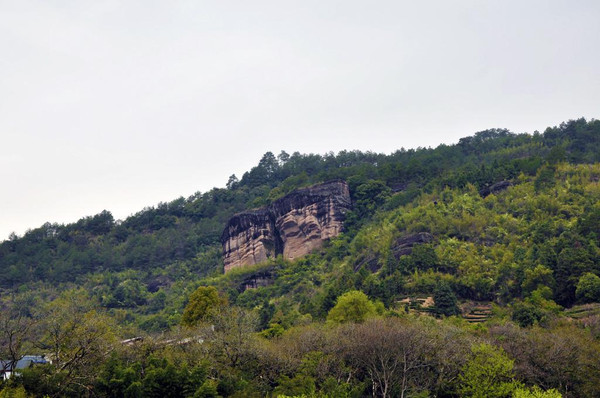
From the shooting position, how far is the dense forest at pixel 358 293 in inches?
1426

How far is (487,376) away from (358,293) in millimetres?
17970

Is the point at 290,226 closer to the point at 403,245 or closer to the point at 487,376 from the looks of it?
the point at 403,245

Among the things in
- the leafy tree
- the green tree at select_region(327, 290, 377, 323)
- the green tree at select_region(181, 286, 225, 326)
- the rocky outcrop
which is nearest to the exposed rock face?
the rocky outcrop

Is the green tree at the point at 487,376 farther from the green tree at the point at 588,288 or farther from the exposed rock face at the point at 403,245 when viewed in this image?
the exposed rock face at the point at 403,245

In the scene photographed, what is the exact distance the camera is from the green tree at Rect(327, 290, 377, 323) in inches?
1939

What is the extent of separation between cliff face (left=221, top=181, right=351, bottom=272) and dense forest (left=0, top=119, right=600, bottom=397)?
246cm

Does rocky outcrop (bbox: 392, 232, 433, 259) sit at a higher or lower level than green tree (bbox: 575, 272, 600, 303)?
higher

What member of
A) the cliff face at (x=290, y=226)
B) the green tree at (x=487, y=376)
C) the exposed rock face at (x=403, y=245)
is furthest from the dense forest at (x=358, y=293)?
the cliff face at (x=290, y=226)

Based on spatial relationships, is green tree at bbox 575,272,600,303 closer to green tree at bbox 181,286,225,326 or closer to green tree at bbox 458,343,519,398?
green tree at bbox 458,343,519,398

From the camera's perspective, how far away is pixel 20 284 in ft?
312

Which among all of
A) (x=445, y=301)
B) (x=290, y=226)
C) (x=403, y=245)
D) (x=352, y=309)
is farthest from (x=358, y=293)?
(x=290, y=226)

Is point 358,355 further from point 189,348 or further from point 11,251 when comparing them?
point 11,251

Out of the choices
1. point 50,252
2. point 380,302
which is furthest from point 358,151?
point 380,302

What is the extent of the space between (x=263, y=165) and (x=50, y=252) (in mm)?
46050
